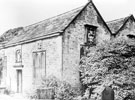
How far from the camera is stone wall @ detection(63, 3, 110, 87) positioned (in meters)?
17.4

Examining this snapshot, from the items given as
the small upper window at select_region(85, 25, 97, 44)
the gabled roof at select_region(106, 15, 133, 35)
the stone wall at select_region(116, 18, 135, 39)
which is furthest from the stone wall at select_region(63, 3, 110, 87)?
the stone wall at select_region(116, 18, 135, 39)

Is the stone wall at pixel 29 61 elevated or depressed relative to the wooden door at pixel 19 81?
elevated

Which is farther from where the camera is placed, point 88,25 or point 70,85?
point 88,25

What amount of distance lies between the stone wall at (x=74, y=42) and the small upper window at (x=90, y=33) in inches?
14.0

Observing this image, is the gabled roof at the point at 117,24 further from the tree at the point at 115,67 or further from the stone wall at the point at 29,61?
the stone wall at the point at 29,61

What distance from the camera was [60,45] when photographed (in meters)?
17.2

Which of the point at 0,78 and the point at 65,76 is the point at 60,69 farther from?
the point at 0,78

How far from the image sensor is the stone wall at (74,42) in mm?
17359

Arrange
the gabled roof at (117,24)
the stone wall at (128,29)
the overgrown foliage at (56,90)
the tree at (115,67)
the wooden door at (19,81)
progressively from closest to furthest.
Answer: the tree at (115,67), the overgrown foliage at (56,90), the gabled roof at (117,24), the wooden door at (19,81), the stone wall at (128,29)

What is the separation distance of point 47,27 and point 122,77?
30.5 ft

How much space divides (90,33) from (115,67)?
17.0 ft

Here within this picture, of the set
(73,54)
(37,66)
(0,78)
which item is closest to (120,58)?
(73,54)

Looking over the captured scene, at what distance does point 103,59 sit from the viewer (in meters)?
15.0

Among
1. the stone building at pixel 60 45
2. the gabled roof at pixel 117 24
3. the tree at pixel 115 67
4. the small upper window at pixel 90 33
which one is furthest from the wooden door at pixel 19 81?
the gabled roof at pixel 117 24
